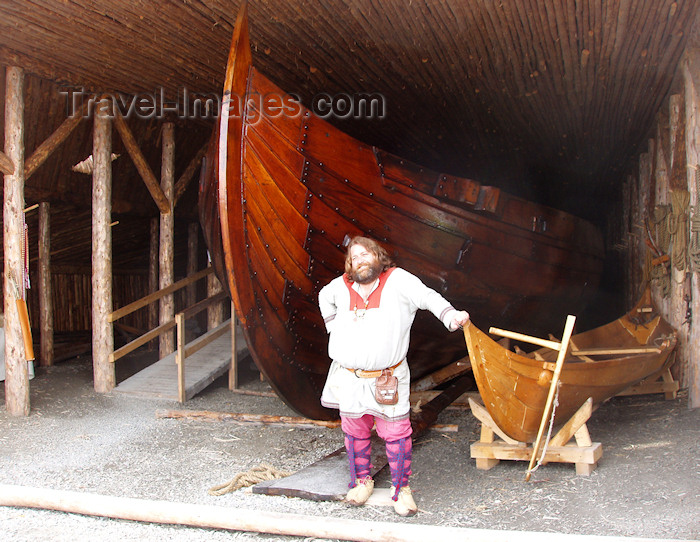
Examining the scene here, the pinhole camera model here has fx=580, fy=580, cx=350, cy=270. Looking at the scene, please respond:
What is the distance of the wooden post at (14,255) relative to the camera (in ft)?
15.2

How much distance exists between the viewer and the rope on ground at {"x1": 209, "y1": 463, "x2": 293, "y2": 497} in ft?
9.70

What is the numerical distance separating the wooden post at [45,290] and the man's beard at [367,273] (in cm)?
553

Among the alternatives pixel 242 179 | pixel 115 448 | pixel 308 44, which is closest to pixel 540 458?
pixel 242 179

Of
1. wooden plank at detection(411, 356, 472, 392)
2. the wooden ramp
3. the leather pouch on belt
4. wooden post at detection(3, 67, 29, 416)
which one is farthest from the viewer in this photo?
the wooden ramp

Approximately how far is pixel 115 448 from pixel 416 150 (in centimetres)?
539

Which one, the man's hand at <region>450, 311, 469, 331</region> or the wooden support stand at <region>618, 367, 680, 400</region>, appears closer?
the man's hand at <region>450, 311, 469, 331</region>

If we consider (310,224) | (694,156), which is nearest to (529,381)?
(310,224)

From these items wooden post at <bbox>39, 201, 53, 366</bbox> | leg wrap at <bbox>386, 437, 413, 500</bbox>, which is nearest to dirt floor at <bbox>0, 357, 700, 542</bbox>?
leg wrap at <bbox>386, 437, 413, 500</bbox>

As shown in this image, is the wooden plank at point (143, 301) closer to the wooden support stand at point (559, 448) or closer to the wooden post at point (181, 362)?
the wooden post at point (181, 362)

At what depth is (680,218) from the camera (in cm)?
434

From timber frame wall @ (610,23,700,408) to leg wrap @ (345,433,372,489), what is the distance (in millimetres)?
2681

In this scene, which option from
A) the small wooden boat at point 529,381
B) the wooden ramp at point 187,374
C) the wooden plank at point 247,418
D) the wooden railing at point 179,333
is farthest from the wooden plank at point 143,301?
the small wooden boat at point 529,381

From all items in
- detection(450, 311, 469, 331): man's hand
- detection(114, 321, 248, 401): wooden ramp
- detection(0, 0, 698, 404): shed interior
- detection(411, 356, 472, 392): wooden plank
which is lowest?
detection(114, 321, 248, 401): wooden ramp

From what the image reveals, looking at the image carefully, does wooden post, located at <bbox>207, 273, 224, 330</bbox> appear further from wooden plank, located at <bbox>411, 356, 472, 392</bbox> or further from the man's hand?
the man's hand
